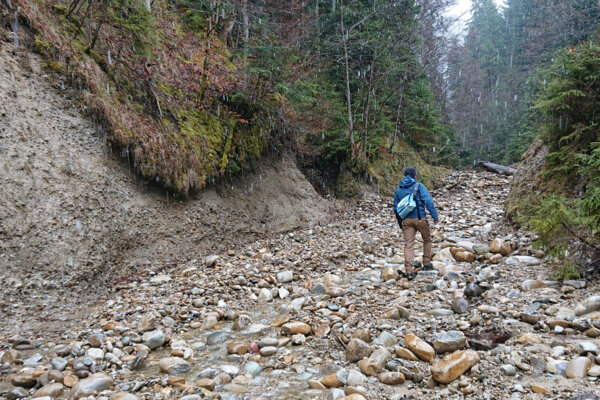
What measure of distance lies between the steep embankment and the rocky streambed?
0.59m

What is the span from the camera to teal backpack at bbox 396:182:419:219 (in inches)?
253

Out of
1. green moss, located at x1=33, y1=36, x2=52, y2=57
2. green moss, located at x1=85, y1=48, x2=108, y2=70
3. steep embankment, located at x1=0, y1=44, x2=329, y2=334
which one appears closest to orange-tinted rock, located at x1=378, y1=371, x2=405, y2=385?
steep embankment, located at x1=0, y1=44, x2=329, y2=334

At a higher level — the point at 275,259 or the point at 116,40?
the point at 116,40

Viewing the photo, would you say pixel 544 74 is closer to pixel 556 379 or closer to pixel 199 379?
pixel 556 379

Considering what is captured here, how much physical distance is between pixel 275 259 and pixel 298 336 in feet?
12.3

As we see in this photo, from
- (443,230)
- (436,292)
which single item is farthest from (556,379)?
(443,230)

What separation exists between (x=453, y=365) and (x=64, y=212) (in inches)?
253

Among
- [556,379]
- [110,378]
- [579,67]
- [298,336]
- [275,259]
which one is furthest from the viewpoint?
[275,259]

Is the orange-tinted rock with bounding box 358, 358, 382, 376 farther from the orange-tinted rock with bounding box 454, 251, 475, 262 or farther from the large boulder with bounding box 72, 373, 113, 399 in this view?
the orange-tinted rock with bounding box 454, 251, 475, 262

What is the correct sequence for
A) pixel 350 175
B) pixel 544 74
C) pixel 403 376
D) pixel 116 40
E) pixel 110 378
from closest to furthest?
pixel 403 376
pixel 110 378
pixel 544 74
pixel 116 40
pixel 350 175

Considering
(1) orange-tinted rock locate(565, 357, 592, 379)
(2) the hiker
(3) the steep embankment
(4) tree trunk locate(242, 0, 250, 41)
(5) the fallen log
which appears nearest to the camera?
(1) orange-tinted rock locate(565, 357, 592, 379)

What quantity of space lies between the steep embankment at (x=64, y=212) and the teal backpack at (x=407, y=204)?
4487mm

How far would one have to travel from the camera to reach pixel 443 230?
9.41 m

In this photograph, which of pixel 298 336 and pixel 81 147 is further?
pixel 81 147
